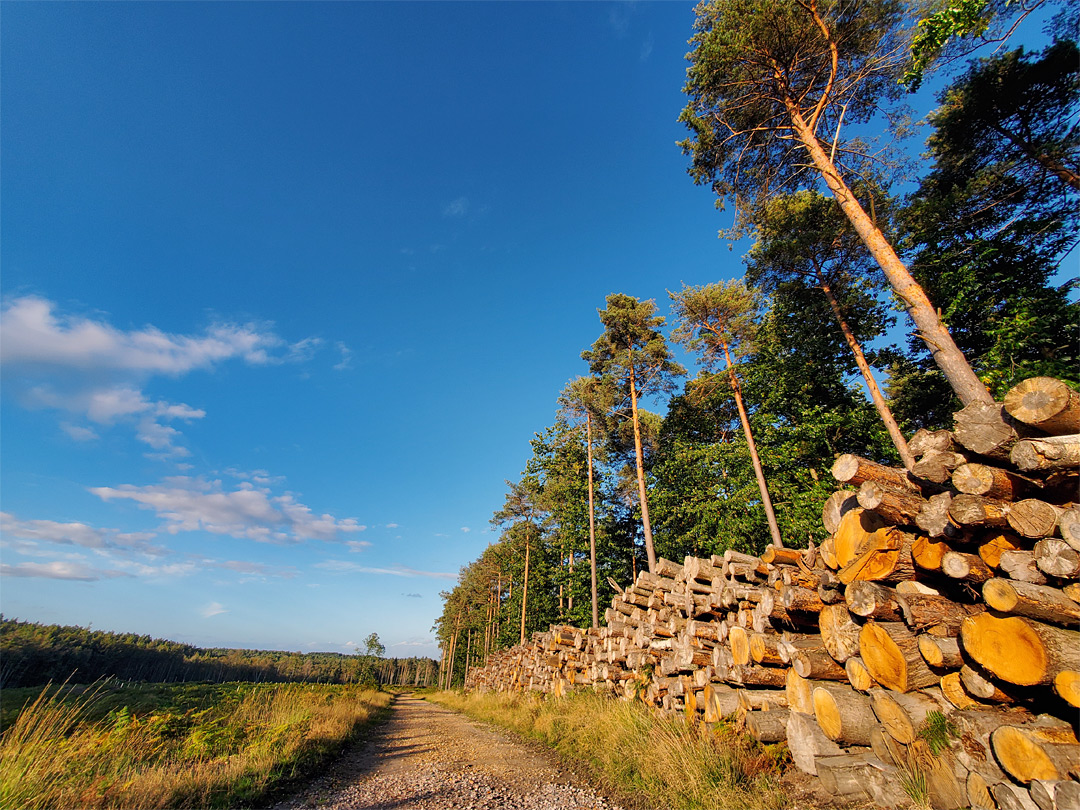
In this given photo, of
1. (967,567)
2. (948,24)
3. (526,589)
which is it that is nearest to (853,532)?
(967,567)

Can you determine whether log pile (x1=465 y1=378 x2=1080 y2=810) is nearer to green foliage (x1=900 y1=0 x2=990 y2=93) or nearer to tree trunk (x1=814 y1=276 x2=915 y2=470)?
green foliage (x1=900 y1=0 x2=990 y2=93)

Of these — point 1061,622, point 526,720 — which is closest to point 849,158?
point 1061,622

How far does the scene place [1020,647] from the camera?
277cm

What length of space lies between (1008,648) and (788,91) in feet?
39.3

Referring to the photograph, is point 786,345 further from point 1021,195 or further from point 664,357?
point 1021,195

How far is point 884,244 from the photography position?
8.14 metres

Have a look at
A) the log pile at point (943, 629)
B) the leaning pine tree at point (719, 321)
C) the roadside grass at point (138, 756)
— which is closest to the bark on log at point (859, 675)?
the log pile at point (943, 629)

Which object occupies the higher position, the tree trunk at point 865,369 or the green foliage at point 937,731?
the tree trunk at point 865,369

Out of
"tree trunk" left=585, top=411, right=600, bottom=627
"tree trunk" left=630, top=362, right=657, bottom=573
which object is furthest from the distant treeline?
"tree trunk" left=630, top=362, right=657, bottom=573

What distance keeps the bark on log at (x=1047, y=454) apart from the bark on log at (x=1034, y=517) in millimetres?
266

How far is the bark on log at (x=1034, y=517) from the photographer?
117 inches

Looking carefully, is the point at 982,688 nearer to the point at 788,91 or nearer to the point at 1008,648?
the point at 1008,648

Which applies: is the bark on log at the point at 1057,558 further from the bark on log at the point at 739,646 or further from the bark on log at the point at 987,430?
the bark on log at the point at 739,646

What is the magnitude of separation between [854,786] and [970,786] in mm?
814
